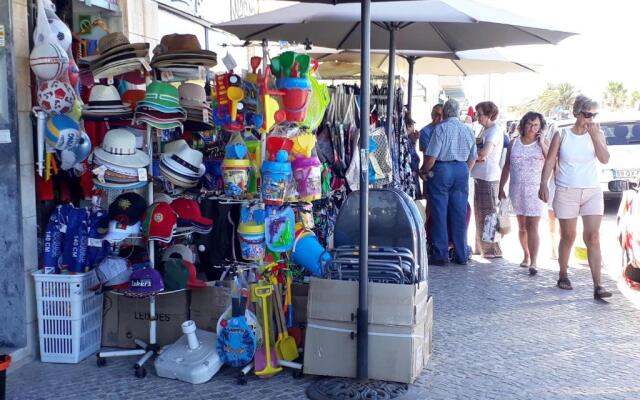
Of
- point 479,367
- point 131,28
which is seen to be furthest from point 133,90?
point 479,367

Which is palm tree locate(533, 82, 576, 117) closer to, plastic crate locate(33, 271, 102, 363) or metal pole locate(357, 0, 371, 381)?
metal pole locate(357, 0, 371, 381)

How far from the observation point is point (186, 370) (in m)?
4.19

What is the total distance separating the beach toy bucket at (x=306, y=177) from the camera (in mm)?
4465

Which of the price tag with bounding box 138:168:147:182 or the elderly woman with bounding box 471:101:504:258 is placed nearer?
the price tag with bounding box 138:168:147:182

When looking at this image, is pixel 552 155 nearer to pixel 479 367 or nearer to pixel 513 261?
pixel 513 261

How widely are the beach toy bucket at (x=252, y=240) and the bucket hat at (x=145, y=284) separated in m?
0.61

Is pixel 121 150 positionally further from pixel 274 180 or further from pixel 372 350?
pixel 372 350

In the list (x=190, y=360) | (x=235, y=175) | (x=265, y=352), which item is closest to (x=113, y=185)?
(x=235, y=175)

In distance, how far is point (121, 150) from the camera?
432 centimetres

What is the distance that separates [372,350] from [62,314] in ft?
7.13

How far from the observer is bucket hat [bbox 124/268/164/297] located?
14.3ft

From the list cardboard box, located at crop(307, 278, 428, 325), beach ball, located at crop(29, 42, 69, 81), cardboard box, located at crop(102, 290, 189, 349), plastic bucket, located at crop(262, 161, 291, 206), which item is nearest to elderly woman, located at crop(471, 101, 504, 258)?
cardboard box, located at crop(307, 278, 428, 325)

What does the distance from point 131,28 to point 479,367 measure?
13.4 ft

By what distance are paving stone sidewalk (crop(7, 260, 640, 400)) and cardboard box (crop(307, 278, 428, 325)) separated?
496mm
